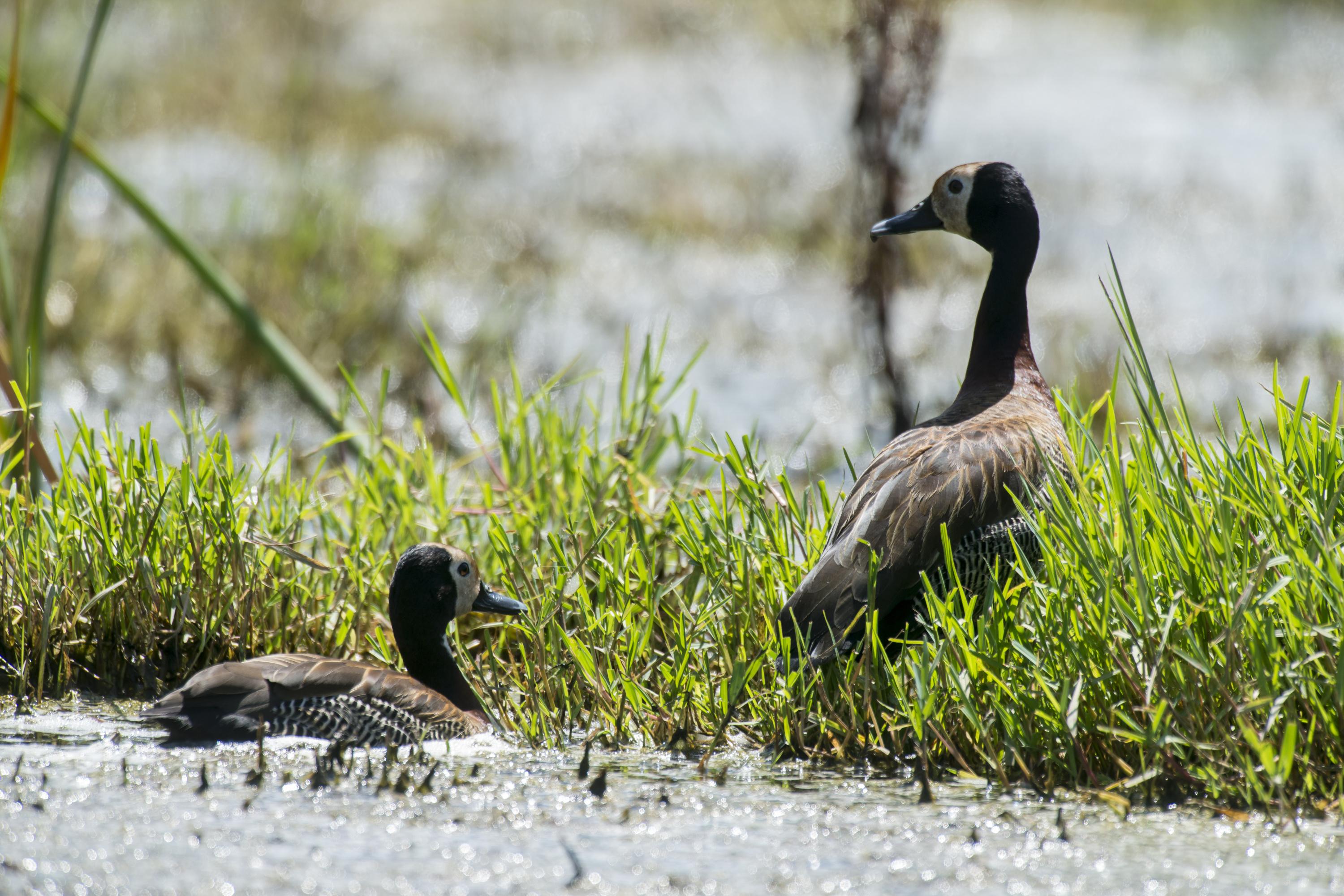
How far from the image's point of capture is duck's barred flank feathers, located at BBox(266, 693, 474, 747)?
404cm

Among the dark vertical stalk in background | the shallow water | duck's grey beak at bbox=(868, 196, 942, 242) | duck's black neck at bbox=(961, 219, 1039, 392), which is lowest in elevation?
the shallow water

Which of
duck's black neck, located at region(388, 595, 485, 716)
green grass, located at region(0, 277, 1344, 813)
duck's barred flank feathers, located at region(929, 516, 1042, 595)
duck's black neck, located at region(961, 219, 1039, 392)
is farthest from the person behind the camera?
duck's black neck, located at region(961, 219, 1039, 392)

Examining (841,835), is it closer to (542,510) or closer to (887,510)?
(887,510)

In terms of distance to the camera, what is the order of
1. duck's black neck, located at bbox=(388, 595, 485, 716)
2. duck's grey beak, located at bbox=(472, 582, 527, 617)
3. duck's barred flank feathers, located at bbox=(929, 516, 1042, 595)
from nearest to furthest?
duck's barred flank feathers, located at bbox=(929, 516, 1042, 595) → duck's black neck, located at bbox=(388, 595, 485, 716) → duck's grey beak, located at bbox=(472, 582, 527, 617)

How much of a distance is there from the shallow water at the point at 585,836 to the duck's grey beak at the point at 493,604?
2.42 feet

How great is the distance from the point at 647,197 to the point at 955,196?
25.1ft

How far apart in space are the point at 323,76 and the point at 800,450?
30.4 feet

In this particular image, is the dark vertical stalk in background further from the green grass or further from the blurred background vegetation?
the green grass

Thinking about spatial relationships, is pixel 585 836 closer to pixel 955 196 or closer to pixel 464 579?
pixel 464 579

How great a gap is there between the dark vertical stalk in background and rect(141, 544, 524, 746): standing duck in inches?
134

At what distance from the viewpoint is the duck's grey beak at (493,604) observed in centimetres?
459

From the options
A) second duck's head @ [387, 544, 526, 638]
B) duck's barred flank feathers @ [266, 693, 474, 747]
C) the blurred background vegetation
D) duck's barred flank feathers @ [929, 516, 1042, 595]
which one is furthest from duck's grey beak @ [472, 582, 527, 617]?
the blurred background vegetation

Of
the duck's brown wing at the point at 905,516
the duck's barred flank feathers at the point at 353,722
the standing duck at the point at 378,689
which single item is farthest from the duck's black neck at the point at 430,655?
the duck's brown wing at the point at 905,516

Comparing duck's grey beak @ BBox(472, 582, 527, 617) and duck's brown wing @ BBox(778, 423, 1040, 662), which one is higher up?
duck's brown wing @ BBox(778, 423, 1040, 662)
